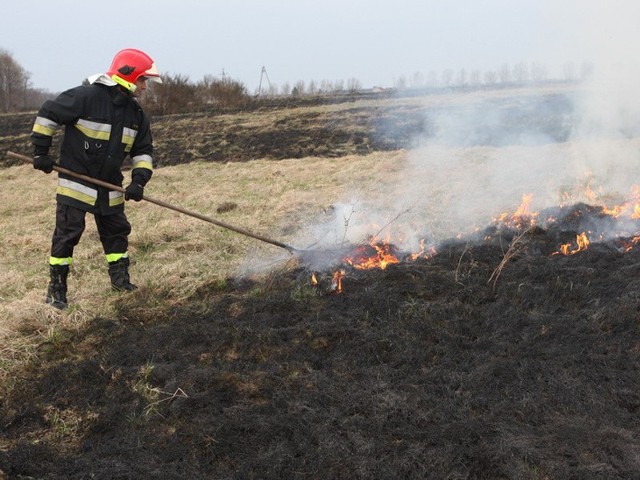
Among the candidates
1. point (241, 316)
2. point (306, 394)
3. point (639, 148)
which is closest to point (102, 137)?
point (241, 316)

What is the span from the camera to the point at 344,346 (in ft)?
12.5

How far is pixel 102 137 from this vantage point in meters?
4.66

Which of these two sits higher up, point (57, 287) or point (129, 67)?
point (129, 67)

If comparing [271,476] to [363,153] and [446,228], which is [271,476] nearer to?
[446,228]

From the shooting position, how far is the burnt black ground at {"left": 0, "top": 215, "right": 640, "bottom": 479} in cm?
267

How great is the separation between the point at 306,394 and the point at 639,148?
29.6 ft

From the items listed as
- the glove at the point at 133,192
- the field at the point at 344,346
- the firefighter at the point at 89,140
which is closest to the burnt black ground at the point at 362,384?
the field at the point at 344,346

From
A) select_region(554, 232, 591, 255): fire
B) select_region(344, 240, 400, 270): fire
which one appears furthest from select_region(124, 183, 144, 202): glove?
select_region(554, 232, 591, 255): fire

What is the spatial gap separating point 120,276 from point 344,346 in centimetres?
251

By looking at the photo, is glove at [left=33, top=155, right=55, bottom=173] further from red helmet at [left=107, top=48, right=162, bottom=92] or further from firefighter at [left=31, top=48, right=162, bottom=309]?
red helmet at [left=107, top=48, right=162, bottom=92]

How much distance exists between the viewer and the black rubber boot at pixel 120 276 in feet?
16.9

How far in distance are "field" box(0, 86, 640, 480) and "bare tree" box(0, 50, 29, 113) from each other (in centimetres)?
4609

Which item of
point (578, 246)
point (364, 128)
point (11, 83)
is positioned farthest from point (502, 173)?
point (11, 83)

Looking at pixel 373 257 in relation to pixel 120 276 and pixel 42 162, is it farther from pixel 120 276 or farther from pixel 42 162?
pixel 42 162
